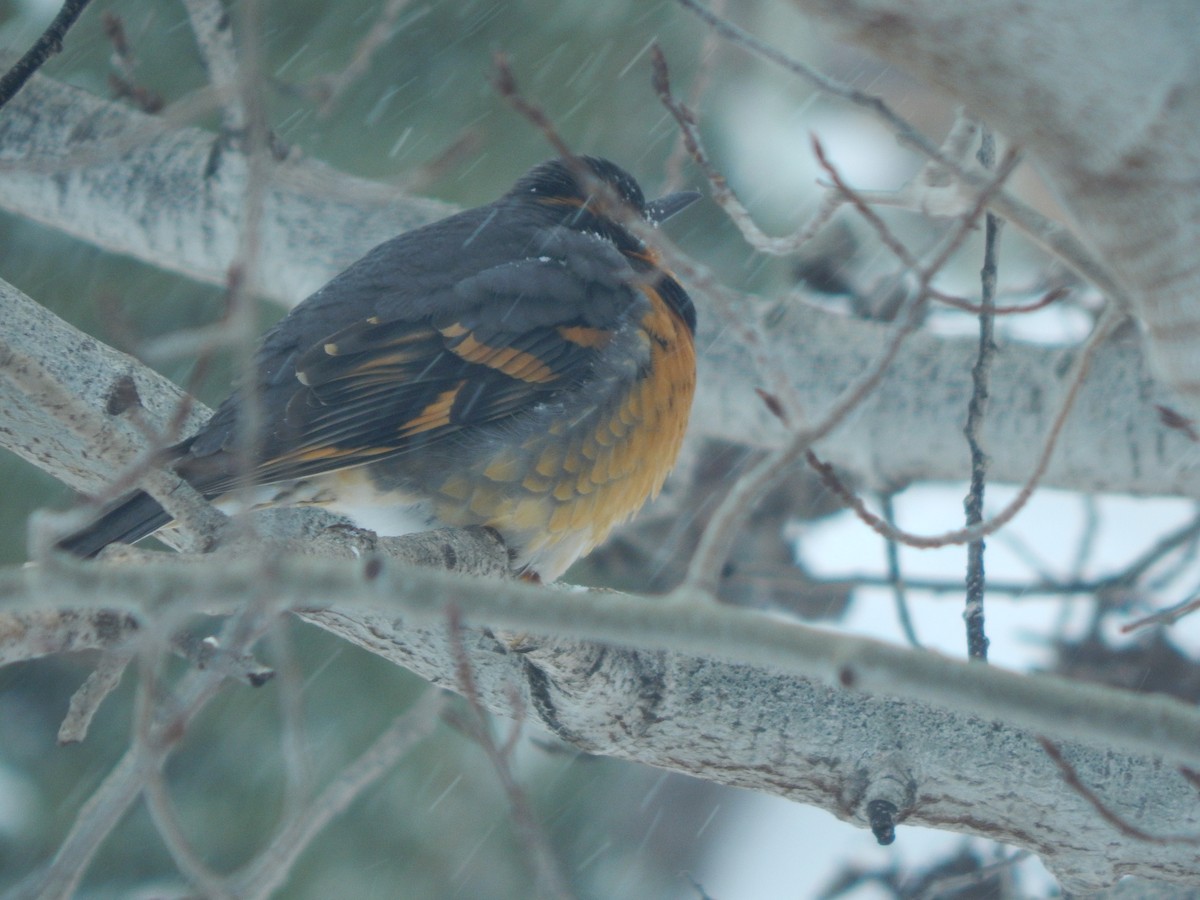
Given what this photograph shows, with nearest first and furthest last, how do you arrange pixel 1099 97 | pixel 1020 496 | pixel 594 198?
pixel 1099 97, pixel 1020 496, pixel 594 198

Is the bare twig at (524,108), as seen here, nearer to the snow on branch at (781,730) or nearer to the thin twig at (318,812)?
the snow on branch at (781,730)

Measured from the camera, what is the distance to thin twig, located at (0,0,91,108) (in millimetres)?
2535

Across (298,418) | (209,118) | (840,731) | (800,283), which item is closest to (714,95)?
(800,283)

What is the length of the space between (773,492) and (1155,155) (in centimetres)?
455

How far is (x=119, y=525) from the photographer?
2.53m

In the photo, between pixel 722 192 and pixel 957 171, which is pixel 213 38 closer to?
pixel 722 192

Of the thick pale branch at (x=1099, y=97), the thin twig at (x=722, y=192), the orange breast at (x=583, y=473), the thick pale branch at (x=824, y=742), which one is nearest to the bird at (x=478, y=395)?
the orange breast at (x=583, y=473)

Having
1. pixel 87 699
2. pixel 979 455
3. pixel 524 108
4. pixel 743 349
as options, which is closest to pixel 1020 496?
pixel 979 455

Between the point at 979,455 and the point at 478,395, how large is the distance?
1302 millimetres

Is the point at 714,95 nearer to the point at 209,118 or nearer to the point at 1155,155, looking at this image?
the point at 209,118

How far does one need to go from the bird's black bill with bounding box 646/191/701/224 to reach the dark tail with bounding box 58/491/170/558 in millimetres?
2041

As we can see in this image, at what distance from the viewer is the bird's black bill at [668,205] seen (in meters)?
4.05

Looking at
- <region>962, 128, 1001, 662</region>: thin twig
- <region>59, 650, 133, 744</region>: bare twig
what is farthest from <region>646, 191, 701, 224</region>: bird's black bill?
<region>59, 650, 133, 744</region>: bare twig

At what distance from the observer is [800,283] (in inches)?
215
